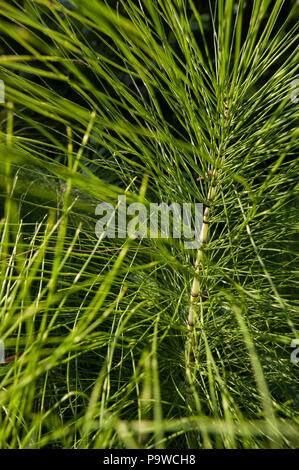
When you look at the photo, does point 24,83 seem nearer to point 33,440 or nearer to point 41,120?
point 33,440

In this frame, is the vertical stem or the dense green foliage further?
the vertical stem

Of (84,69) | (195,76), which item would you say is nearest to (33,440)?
(195,76)

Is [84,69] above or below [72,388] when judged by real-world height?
above

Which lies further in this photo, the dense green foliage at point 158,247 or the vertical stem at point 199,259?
the vertical stem at point 199,259

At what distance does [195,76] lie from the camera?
403mm

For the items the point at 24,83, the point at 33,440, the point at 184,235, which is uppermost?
the point at 24,83

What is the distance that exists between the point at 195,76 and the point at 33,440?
0.43m

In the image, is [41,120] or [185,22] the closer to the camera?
[185,22]

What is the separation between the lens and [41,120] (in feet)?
3.43

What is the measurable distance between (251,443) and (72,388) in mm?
256
